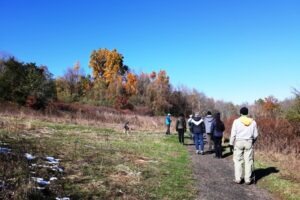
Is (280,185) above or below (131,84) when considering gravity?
below

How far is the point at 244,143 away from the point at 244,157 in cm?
44

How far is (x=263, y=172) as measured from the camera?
1345 centimetres

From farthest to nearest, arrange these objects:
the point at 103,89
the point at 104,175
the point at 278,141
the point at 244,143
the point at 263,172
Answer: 1. the point at 103,89
2. the point at 278,141
3. the point at 263,172
4. the point at 244,143
5. the point at 104,175

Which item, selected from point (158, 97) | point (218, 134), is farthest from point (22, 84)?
point (158, 97)

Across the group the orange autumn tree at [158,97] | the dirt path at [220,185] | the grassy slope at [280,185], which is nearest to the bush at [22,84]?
the dirt path at [220,185]

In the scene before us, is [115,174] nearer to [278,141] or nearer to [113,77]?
[278,141]

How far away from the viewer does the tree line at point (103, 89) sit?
40594 millimetres

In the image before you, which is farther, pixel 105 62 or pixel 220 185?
pixel 105 62

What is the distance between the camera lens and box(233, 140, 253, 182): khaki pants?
11484 millimetres

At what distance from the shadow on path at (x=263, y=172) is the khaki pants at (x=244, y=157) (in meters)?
0.99

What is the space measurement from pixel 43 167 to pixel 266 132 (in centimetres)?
1653

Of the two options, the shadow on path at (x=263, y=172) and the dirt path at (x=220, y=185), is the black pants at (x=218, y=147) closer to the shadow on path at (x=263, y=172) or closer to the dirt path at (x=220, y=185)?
the dirt path at (x=220, y=185)

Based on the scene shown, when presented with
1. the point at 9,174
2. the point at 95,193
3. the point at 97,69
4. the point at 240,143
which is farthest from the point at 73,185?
the point at 97,69

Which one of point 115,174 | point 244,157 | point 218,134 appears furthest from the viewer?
point 218,134
